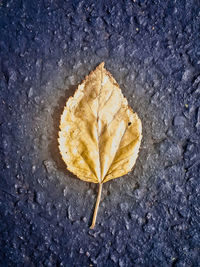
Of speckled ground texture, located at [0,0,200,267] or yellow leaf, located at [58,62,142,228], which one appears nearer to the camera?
yellow leaf, located at [58,62,142,228]

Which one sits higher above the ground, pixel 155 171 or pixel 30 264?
pixel 155 171

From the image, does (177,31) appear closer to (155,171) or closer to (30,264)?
(155,171)

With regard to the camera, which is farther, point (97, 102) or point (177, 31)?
point (177, 31)

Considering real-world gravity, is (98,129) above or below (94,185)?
above

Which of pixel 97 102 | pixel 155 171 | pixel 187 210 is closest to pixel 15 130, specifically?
pixel 97 102

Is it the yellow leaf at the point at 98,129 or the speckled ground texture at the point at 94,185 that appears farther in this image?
the speckled ground texture at the point at 94,185
